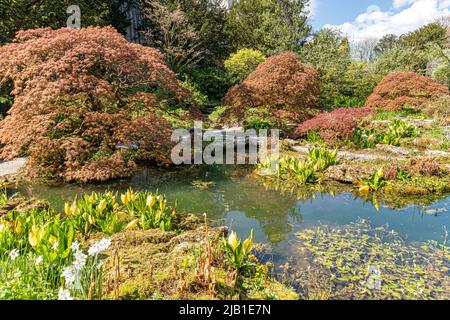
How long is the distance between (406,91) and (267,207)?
11.8 metres

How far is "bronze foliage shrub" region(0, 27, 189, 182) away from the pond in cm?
57

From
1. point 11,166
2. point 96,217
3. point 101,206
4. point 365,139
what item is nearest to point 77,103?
point 11,166

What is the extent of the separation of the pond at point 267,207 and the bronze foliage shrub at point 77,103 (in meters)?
0.57

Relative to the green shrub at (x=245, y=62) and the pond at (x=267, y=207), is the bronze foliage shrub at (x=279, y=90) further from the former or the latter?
the green shrub at (x=245, y=62)

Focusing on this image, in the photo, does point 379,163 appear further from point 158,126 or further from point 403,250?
point 158,126

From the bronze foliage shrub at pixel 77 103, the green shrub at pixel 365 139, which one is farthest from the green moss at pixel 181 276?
the green shrub at pixel 365 139

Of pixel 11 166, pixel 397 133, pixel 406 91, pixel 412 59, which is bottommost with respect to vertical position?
pixel 11 166

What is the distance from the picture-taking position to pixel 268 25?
21688 mm

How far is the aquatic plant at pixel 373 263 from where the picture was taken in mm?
3451

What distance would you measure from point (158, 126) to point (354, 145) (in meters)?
5.76

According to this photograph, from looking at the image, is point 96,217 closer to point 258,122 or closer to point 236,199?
point 236,199

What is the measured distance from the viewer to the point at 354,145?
986 centimetres

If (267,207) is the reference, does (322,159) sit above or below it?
above

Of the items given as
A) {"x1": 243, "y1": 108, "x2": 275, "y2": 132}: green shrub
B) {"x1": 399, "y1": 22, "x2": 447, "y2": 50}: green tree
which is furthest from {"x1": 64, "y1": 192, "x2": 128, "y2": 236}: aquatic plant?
{"x1": 399, "y1": 22, "x2": 447, "y2": 50}: green tree
